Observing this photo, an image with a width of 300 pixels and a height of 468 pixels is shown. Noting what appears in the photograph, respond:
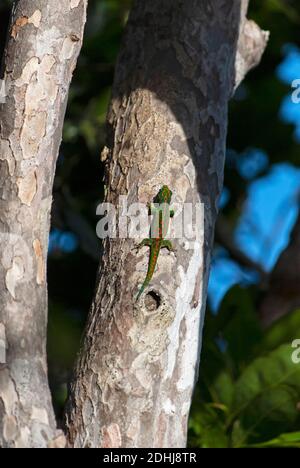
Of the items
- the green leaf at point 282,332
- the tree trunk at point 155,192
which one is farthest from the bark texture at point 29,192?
the green leaf at point 282,332

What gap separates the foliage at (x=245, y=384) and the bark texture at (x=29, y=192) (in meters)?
1.17

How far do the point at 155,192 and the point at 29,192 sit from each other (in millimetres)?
350

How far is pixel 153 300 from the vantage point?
208cm

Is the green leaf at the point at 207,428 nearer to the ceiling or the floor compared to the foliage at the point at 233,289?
nearer to the floor

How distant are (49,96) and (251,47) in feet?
3.31

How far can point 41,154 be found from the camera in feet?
6.94

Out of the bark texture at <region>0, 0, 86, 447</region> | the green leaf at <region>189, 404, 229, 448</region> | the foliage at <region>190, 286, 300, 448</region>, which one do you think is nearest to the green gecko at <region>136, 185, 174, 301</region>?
the bark texture at <region>0, 0, 86, 447</region>

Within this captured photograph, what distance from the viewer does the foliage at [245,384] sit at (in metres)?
2.95

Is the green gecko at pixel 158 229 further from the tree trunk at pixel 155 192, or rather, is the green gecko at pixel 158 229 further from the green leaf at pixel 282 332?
the green leaf at pixel 282 332

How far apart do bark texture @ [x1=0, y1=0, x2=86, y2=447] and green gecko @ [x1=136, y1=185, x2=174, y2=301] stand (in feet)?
0.84

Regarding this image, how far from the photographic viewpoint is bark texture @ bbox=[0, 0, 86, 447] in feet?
6.33

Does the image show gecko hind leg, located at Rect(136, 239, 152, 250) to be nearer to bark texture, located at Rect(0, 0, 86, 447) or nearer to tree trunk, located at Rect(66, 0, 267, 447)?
tree trunk, located at Rect(66, 0, 267, 447)

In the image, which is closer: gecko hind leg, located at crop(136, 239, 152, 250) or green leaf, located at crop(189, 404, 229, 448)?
gecko hind leg, located at crop(136, 239, 152, 250)

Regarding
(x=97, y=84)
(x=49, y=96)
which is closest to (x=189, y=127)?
(x=49, y=96)
